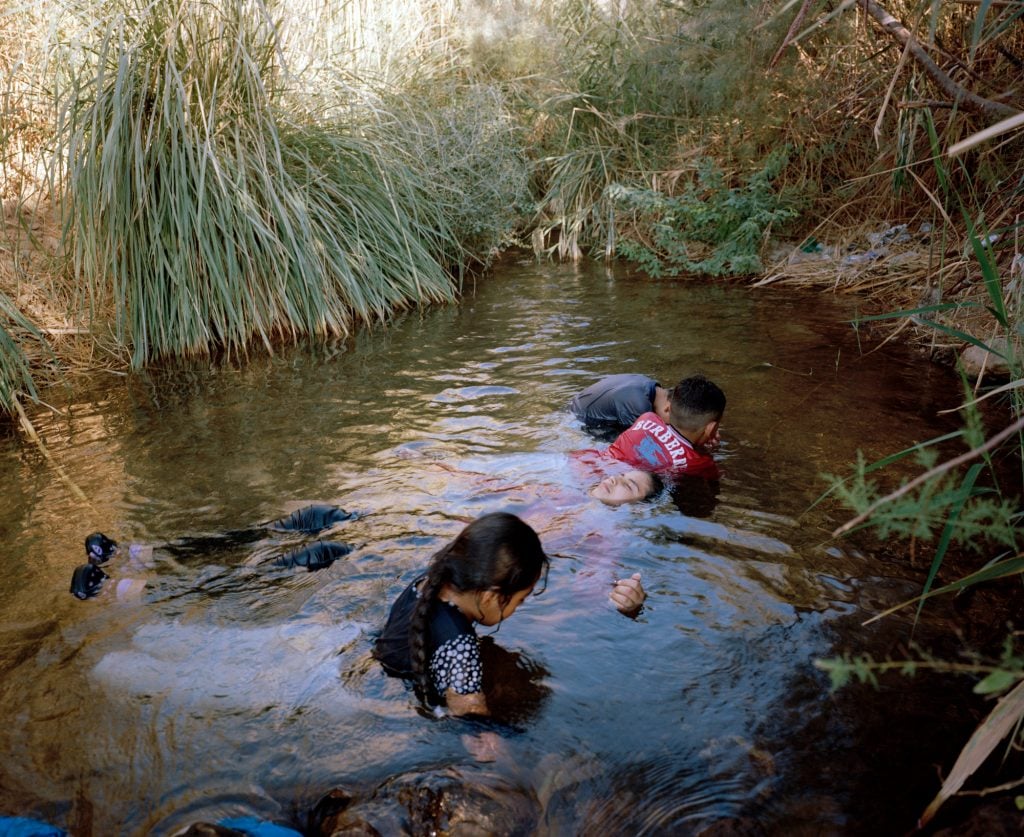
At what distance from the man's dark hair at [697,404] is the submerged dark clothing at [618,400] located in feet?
1.37

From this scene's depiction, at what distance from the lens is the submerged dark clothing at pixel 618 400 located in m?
5.17

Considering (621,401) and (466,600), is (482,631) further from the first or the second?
(621,401)

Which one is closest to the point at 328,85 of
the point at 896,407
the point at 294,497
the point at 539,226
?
the point at 539,226

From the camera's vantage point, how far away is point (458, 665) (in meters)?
2.95

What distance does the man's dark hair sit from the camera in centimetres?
461

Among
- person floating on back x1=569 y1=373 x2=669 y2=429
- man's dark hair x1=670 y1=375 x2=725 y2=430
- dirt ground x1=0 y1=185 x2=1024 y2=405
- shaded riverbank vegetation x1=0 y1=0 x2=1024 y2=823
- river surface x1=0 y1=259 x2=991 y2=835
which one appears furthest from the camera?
shaded riverbank vegetation x1=0 y1=0 x2=1024 y2=823

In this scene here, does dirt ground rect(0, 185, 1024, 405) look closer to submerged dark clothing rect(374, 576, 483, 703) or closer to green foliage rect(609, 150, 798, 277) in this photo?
green foliage rect(609, 150, 798, 277)

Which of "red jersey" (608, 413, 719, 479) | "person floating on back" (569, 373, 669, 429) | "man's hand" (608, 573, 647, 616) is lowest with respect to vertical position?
"man's hand" (608, 573, 647, 616)

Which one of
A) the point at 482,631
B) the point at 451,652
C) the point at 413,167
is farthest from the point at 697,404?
the point at 413,167

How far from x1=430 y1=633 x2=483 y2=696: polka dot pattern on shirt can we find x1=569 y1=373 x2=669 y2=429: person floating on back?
244 cm

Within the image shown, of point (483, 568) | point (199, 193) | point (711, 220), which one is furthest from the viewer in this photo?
point (711, 220)

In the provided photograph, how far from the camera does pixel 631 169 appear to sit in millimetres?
9891

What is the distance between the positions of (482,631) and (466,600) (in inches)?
24.0

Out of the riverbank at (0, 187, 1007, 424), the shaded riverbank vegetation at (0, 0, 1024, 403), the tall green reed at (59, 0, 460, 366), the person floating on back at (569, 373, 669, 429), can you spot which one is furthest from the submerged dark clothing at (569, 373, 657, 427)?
the tall green reed at (59, 0, 460, 366)
